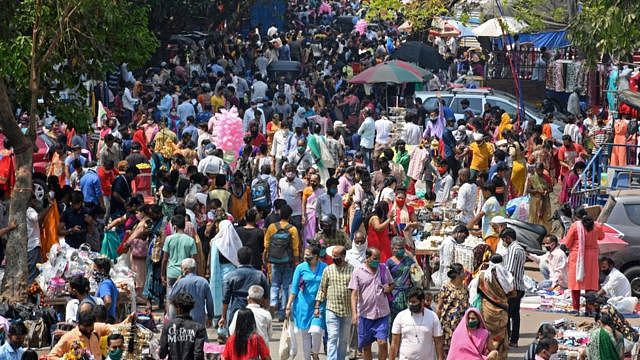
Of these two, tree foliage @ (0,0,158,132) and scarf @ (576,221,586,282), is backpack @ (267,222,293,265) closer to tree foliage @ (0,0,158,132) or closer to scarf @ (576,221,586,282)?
tree foliage @ (0,0,158,132)

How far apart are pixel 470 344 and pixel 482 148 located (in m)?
10.9

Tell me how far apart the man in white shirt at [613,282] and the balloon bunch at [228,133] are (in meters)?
8.54

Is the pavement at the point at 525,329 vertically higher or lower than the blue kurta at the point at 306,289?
lower

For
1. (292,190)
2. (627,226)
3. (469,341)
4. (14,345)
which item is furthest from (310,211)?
(14,345)

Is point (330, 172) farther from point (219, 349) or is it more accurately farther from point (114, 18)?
point (219, 349)

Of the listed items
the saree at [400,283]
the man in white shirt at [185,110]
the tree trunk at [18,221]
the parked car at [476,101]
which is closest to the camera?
the saree at [400,283]

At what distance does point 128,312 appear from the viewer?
1697cm

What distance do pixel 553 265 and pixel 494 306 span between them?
4.83 m

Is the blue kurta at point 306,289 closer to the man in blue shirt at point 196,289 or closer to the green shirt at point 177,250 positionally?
the man in blue shirt at point 196,289

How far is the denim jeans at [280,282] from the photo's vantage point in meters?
17.0

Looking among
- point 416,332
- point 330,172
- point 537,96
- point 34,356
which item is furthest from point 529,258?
point 537,96

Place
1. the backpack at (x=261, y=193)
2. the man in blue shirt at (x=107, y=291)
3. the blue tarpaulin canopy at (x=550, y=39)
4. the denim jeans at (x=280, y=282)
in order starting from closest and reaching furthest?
the man in blue shirt at (x=107, y=291), the denim jeans at (x=280, y=282), the backpack at (x=261, y=193), the blue tarpaulin canopy at (x=550, y=39)

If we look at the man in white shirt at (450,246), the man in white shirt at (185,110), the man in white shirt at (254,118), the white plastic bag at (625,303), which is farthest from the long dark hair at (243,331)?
the man in white shirt at (185,110)

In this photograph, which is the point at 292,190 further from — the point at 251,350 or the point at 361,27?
the point at 361,27
